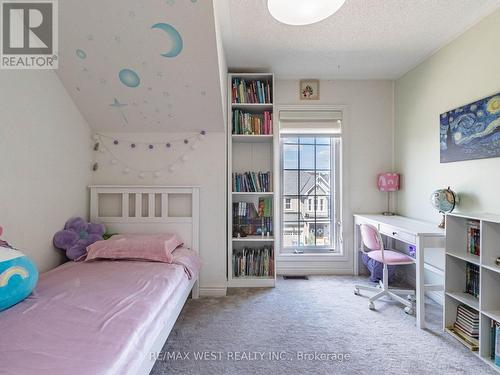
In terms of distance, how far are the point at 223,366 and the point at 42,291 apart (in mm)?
1137

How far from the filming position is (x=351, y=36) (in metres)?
2.29

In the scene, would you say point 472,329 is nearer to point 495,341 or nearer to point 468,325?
point 468,325

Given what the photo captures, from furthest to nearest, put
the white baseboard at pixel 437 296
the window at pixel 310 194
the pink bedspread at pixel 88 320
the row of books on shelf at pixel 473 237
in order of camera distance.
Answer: the window at pixel 310 194, the white baseboard at pixel 437 296, the row of books on shelf at pixel 473 237, the pink bedspread at pixel 88 320

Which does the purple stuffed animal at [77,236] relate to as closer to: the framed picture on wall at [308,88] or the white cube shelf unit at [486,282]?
the framed picture on wall at [308,88]

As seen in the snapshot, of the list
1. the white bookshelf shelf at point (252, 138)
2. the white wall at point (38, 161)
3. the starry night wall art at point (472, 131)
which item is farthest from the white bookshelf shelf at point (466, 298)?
the white wall at point (38, 161)

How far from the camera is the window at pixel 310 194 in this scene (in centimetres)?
329

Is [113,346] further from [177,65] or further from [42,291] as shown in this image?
[177,65]

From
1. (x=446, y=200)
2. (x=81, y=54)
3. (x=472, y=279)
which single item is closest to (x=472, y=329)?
(x=472, y=279)

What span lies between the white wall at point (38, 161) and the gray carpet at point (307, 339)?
1.27 metres

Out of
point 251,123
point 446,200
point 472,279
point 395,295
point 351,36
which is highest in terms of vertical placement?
point 351,36

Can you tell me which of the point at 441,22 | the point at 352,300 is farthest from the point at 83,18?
the point at 352,300

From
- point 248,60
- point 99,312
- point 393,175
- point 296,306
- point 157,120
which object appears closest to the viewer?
point 99,312

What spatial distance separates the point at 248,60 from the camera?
275 centimetres

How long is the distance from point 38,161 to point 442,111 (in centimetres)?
344
